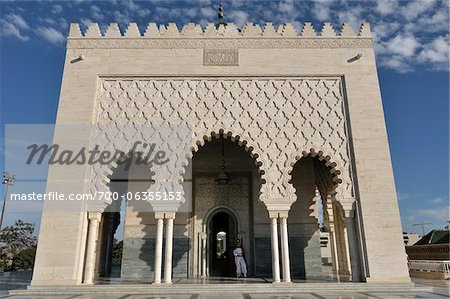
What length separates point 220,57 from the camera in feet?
20.6

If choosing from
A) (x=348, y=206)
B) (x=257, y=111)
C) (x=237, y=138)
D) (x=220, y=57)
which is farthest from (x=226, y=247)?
(x=220, y=57)

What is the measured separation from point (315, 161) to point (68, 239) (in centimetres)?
510

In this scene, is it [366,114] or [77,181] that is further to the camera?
[366,114]

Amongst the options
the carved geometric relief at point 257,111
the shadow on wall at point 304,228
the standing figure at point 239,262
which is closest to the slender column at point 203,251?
the standing figure at point 239,262

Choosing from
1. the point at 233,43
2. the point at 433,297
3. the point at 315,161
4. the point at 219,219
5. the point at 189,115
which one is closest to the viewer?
the point at 433,297

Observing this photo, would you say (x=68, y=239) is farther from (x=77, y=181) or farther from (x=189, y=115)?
(x=189, y=115)

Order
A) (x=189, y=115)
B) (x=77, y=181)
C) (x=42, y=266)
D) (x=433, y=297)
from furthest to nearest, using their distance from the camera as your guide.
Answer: (x=189, y=115) < (x=77, y=181) < (x=42, y=266) < (x=433, y=297)

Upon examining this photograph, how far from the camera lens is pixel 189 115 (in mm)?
5898

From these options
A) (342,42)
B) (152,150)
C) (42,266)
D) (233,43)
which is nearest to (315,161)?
(342,42)

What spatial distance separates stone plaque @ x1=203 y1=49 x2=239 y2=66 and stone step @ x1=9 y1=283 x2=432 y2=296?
A: 149 inches

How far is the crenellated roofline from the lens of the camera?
637 centimetres

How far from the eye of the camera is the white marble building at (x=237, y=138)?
5.34m

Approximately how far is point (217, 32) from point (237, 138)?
2145 mm

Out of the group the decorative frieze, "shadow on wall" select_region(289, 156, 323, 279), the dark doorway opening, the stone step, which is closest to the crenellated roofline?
the decorative frieze
